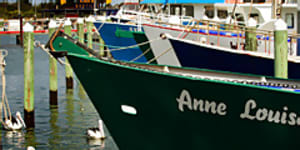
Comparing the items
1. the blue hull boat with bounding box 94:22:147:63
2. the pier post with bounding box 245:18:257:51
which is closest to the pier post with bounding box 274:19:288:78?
the pier post with bounding box 245:18:257:51

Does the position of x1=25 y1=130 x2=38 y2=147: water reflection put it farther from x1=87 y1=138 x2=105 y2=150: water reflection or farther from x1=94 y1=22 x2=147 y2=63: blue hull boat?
x1=94 y1=22 x2=147 y2=63: blue hull boat

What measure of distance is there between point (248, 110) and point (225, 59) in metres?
9.02

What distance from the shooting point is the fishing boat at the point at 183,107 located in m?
9.68

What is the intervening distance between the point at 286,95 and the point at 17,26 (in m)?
73.4

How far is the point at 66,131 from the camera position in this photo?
60.4 feet

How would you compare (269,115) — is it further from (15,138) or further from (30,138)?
(15,138)

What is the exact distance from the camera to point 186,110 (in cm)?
1030

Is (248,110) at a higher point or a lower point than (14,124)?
higher

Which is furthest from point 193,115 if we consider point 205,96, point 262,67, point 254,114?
point 262,67

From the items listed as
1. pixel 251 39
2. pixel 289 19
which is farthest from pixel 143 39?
pixel 251 39

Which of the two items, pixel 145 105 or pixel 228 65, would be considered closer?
pixel 145 105

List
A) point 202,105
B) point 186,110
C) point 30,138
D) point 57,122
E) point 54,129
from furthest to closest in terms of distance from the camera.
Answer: point 57,122
point 54,129
point 30,138
point 186,110
point 202,105

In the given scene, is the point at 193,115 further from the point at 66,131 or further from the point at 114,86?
the point at 66,131

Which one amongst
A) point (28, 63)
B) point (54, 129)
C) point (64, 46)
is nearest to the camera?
point (64, 46)
